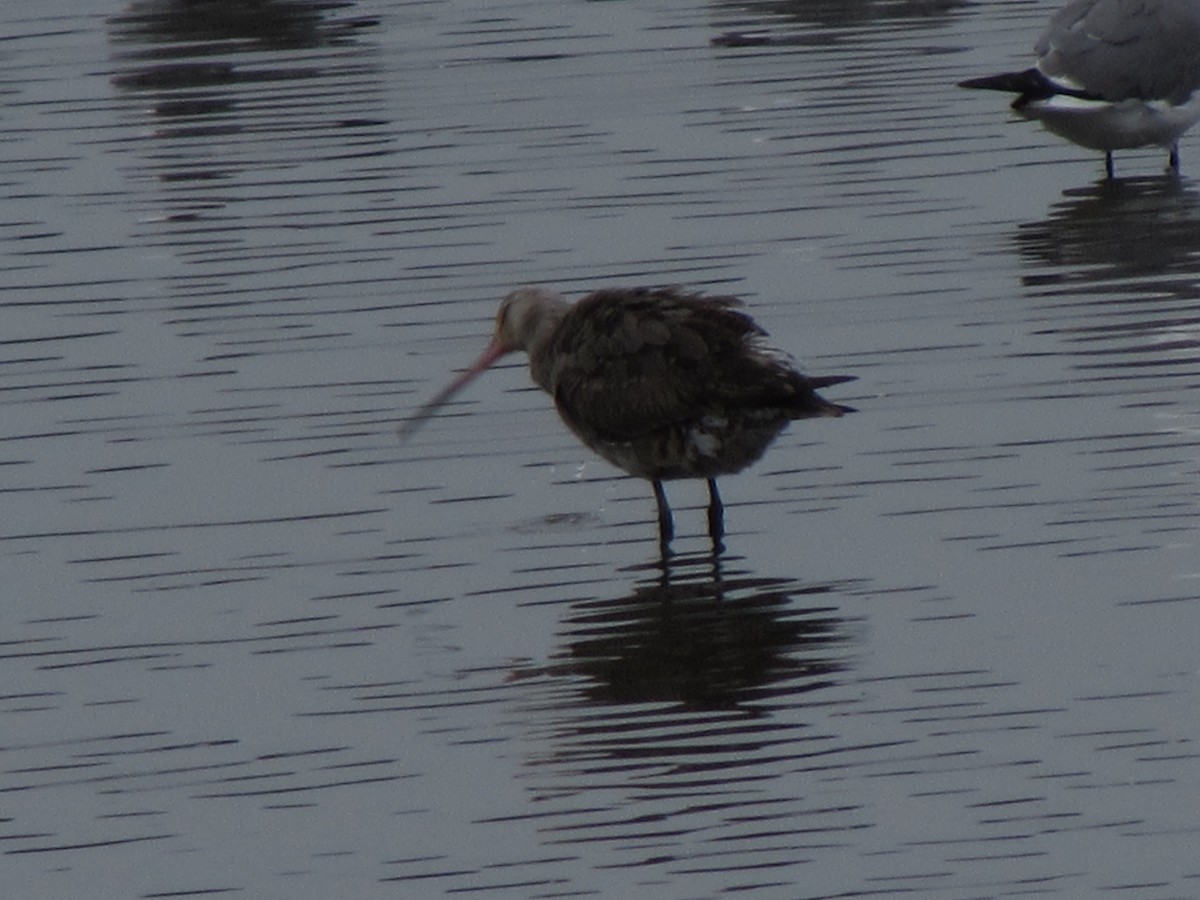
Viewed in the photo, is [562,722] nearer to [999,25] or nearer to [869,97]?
[869,97]

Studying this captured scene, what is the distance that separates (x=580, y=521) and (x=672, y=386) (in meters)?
0.74

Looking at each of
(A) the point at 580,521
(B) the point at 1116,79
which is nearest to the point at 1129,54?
(B) the point at 1116,79

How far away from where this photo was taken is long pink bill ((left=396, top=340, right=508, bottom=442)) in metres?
9.77

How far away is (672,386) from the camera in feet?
28.3

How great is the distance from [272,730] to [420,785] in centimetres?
62

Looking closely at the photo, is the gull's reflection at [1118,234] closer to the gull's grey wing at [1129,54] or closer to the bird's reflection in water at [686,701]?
the gull's grey wing at [1129,54]

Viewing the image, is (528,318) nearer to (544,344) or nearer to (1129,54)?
(544,344)

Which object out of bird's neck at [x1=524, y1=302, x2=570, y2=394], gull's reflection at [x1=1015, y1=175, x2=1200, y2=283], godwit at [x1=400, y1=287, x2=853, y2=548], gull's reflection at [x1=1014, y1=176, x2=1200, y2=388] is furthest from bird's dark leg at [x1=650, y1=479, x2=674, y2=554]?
gull's reflection at [x1=1015, y1=175, x2=1200, y2=283]

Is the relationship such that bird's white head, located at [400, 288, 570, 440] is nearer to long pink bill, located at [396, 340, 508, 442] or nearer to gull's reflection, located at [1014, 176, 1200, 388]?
long pink bill, located at [396, 340, 508, 442]

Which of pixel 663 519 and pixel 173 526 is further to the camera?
pixel 173 526

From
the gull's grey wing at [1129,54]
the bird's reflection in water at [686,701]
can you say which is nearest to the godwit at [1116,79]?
the gull's grey wing at [1129,54]

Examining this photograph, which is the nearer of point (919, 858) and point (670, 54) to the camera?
point (919, 858)

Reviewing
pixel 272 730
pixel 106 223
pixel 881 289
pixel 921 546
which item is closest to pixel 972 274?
pixel 881 289

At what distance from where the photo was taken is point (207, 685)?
25.6ft
